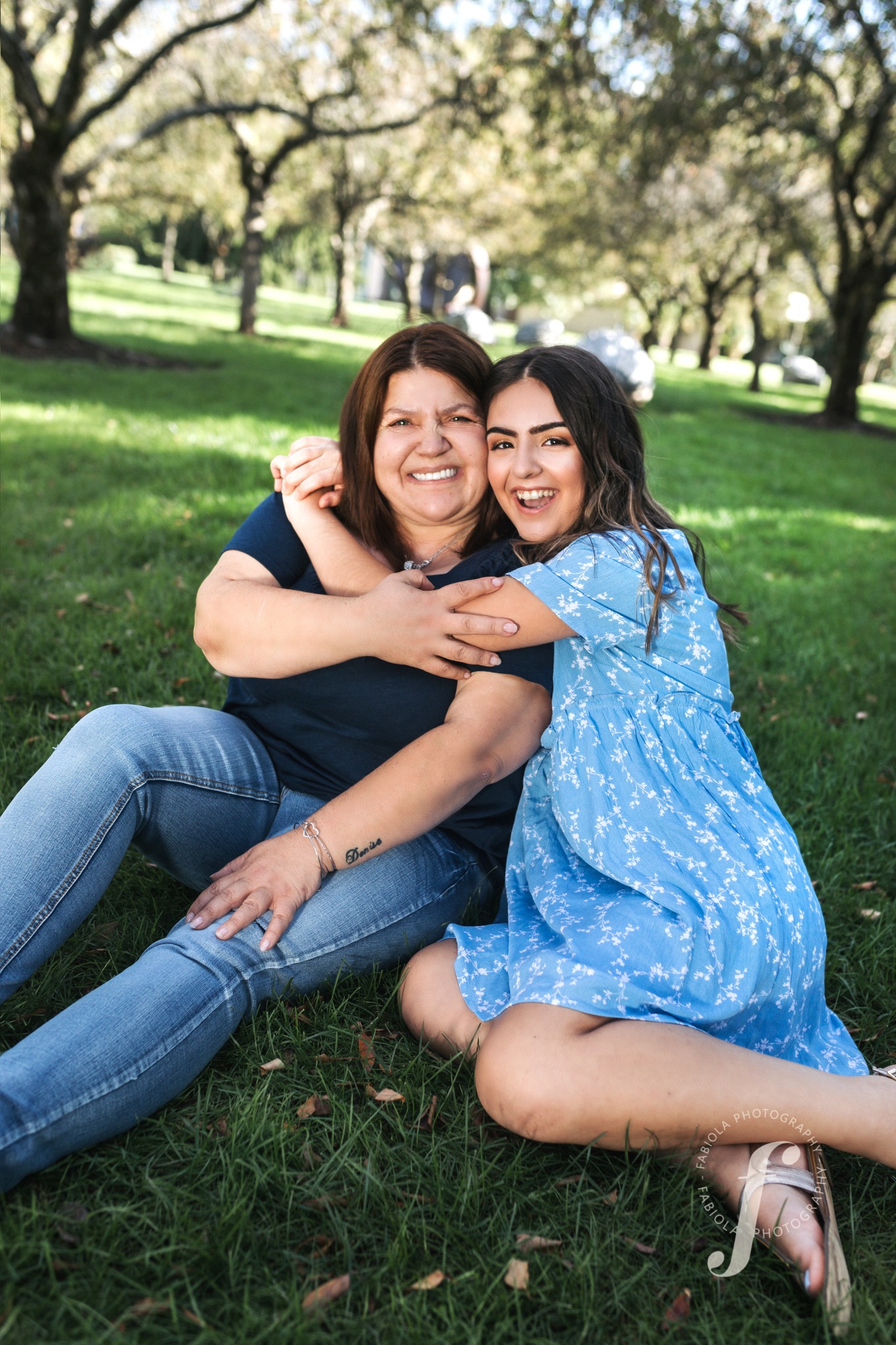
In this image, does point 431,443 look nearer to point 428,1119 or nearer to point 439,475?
point 439,475

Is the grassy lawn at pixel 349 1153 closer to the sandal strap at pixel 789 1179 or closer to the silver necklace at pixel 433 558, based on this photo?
the sandal strap at pixel 789 1179

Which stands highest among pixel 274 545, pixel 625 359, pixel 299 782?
pixel 625 359

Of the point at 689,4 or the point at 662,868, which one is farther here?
the point at 689,4

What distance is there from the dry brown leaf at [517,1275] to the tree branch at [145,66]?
13.9m

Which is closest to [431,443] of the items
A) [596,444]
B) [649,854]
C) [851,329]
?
[596,444]

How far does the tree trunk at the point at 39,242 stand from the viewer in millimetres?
12453

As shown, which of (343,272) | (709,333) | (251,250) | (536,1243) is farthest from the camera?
(709,333)

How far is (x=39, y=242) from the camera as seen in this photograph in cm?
1291

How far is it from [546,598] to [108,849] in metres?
1.22

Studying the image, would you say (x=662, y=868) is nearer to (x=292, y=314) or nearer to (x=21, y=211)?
(x=21, y=211)

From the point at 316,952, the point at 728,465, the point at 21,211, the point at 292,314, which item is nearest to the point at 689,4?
the point at 728,465

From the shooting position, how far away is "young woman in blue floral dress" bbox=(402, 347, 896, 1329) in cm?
201

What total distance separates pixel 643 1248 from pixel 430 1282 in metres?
0.45

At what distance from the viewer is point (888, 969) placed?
2951mm
